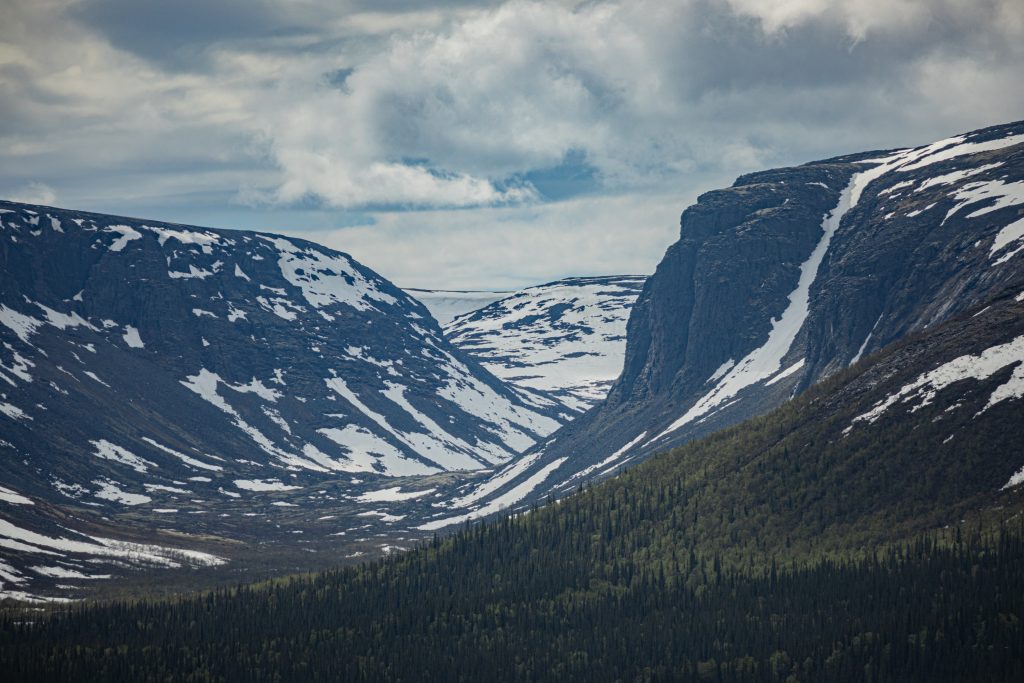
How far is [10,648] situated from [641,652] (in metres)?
83.8

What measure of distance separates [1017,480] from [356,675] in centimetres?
8623

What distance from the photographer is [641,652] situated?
165375 millimetres

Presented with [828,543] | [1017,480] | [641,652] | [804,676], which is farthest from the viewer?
[828,543]

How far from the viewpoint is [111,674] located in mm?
174375

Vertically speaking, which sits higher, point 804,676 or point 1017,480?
point 1017,480

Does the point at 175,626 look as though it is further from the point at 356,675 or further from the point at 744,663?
the point at 744,663

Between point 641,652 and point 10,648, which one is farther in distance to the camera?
point 10,648

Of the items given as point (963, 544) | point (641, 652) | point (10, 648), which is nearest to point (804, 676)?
point (641, 652)

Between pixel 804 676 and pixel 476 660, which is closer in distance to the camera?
pixel 804 676

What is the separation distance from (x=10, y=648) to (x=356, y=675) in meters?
51.5

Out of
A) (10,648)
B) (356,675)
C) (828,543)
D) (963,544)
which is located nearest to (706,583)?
(828,543)

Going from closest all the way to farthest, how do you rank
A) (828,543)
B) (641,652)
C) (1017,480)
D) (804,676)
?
1. (804,676)
2. (641,652)
3. (1017,480)
4. (828,543)

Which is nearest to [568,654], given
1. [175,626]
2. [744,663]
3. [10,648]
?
[744,663]

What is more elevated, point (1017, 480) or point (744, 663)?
point (1017, 480)
